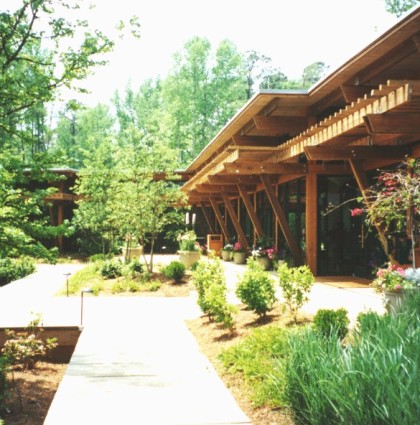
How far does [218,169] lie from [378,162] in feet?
15.2

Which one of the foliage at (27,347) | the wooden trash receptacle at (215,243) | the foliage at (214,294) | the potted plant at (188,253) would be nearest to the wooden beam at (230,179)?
the potted plant at (188,253)

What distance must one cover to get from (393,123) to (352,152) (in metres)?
2.98

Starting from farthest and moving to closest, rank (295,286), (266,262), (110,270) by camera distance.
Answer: (266,262)
(110,270)
(295,286)

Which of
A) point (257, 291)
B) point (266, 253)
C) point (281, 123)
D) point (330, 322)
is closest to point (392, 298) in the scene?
point (330, 322)

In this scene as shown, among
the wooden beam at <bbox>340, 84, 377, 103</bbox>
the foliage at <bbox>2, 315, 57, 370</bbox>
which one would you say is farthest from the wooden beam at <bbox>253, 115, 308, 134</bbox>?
the foliage at <bbox>2, 315, 57, 370</bbox>

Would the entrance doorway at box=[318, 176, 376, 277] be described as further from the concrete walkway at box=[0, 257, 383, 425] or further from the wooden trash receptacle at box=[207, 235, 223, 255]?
the wooden trash receptacle at box=[207, 235, 223, 255]

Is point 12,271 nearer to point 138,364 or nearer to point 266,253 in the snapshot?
point 266,253

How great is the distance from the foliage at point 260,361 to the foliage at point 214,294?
82 cm

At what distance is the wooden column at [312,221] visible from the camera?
14188 mm

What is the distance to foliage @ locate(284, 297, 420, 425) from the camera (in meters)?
2.89

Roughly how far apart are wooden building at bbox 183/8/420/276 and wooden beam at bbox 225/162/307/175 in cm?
3

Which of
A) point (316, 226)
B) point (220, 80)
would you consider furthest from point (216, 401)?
point (220, 80)

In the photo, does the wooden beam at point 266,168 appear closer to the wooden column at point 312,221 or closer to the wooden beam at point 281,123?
the wooden column at point 312,221

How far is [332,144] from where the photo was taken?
35.6 feet
